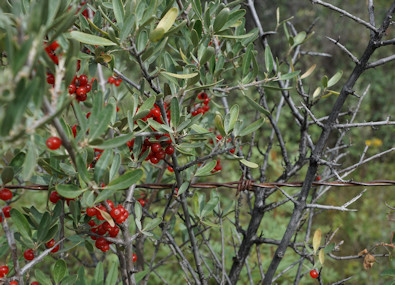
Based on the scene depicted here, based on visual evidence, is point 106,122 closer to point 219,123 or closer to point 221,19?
point 219,123

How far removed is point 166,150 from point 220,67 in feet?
1.06

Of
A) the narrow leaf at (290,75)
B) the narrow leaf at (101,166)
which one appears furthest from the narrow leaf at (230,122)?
the narrow leaf at (101,166)

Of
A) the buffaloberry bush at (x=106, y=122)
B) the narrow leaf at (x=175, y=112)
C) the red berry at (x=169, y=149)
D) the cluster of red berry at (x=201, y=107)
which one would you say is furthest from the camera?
the cluster of red berry at (x=201, y=107)

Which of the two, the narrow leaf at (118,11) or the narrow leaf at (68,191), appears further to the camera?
the narrow leaf at (118,11)

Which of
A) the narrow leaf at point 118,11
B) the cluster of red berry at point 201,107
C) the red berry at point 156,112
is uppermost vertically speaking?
the narrow leaf at point 118,11

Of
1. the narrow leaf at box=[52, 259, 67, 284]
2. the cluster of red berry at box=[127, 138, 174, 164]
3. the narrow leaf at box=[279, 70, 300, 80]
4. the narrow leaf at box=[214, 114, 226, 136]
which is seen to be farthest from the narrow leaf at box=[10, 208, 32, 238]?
the narrow leaf at box=[279, 70, 300, 80]

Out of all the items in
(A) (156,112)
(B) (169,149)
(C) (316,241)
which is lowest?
(C) (316,241)

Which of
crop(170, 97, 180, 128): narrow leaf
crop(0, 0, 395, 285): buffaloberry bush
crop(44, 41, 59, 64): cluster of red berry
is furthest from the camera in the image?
crop(170, 97, 180, 128): narrow leaf

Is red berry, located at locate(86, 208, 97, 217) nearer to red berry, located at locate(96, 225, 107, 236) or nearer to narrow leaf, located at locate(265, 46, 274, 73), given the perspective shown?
red berry, located at locate(96, 225, 107, 236)

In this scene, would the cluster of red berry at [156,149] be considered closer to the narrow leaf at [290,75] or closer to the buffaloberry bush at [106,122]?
the buffaloberry bush at [106,122]

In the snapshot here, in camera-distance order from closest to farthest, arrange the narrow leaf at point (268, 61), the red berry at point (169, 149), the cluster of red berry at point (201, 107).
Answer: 1. the red berry at point (169, 149)
2. the narrow leaf at point (268, 61)
3. the cluster of red berry at point (201, 107)

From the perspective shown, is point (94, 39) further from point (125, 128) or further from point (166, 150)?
point (166, 150)

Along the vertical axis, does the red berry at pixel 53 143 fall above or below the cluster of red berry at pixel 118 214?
above

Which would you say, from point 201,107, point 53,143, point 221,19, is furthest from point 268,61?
point 53,143
